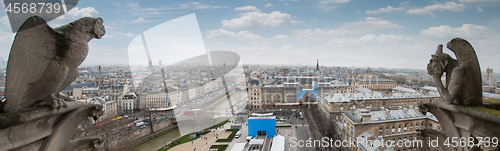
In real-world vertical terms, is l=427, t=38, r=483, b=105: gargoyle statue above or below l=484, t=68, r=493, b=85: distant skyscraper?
above


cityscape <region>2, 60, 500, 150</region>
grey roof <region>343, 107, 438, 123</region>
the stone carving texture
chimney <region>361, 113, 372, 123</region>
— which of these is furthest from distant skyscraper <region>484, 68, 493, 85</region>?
the stone carving texture

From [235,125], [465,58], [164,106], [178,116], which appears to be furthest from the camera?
[164,106]

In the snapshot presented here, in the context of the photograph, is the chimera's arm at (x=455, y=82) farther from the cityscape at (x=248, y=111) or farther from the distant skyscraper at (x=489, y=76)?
the distant skyscraper at (x=489, y=76)

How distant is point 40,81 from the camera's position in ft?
5.82

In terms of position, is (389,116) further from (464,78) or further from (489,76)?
(489,76)

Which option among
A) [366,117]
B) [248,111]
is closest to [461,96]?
[366,117]

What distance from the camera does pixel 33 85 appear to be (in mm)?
1744

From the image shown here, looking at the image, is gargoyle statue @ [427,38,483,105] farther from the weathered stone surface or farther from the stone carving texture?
the stone carving texture

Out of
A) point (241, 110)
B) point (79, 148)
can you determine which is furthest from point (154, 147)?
point (79, 148)

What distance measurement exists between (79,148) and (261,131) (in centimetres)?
1413

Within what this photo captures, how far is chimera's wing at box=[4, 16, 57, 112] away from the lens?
1.60m

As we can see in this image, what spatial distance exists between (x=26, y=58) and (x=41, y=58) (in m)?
0.09

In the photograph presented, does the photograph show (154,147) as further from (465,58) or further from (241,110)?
(465,58)

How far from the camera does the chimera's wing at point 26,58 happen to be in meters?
1.60
